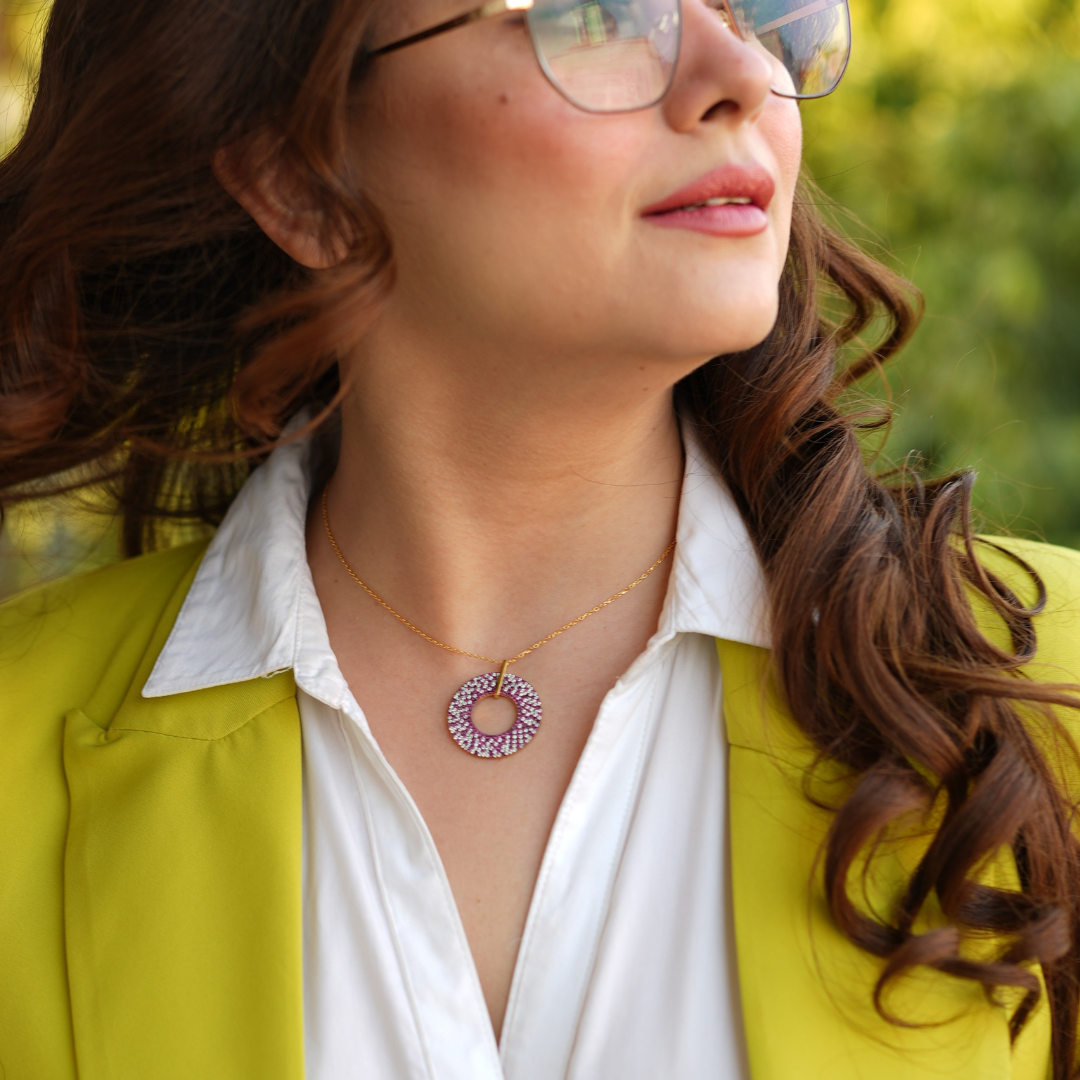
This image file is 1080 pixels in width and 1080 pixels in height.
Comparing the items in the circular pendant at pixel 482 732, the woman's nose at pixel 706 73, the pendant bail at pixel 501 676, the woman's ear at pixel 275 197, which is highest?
the woman's nose at pixel 706 73

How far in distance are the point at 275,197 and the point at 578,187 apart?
1.90 ft

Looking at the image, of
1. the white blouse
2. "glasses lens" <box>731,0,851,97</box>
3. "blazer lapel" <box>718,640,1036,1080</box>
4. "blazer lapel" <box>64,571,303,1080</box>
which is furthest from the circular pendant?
"glasses lens" <box>731,0,851,97</box>

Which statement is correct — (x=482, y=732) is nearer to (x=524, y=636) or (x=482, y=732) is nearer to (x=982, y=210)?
(x=524, y=636)

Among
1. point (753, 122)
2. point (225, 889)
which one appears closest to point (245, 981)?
point (225, 889)

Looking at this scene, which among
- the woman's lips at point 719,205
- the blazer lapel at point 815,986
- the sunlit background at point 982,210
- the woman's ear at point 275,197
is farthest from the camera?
the sunlit background at point 982,210

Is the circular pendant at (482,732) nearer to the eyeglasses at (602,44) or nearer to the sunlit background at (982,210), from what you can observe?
the eyeglasses at (602,44)

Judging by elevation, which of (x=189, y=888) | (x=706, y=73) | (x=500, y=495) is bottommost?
(x=189, y=888)

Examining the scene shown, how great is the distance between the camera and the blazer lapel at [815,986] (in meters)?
1.43

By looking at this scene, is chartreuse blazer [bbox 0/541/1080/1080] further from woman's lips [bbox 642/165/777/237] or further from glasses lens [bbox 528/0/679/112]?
glasses lens [bbox 528/0/679/112]

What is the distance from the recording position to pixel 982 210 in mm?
3062

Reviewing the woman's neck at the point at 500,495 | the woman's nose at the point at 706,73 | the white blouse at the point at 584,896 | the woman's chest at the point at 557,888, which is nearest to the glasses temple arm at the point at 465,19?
the woman's nose at the point at 706,73

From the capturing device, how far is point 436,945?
5.28 feet

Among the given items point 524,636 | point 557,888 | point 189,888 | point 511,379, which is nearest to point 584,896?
point 557,888

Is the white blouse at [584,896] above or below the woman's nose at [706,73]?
below
